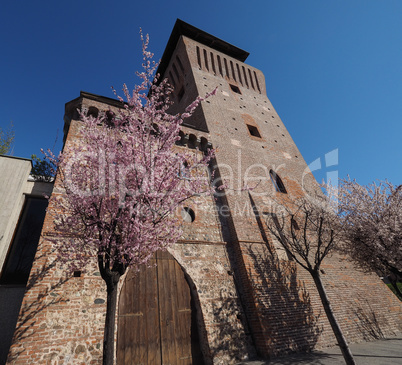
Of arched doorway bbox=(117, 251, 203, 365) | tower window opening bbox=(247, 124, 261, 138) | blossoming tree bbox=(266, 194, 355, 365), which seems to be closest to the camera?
arched doorway bbox=(117, 251, 203, 365)

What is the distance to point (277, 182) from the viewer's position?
11.6m

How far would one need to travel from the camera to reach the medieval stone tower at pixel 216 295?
511 centimetres

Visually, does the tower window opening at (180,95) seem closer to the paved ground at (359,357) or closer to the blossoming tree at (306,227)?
the blossoming tree at (306,227)

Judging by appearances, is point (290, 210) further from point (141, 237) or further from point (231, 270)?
point (141, 237)

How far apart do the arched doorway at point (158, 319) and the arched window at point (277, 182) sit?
6.86 metres

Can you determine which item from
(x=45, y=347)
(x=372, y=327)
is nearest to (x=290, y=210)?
(x=372, y=327)

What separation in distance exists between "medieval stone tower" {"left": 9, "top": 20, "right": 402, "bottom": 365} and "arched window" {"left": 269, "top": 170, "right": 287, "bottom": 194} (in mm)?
76

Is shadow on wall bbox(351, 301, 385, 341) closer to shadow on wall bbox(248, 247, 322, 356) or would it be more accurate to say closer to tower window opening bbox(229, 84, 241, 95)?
shadow on wall bbox(248, 247, 322, 356)

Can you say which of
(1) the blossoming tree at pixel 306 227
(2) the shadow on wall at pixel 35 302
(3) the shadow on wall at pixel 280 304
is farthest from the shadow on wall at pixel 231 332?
(2) the shadow on wall at pixel 35 302

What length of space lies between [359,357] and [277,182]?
740 cm

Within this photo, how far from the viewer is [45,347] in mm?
4680

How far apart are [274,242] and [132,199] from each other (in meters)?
6.30

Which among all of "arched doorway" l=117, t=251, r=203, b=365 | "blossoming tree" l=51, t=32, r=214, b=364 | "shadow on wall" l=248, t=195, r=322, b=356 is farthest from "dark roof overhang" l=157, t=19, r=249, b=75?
"arched doorway" l=117, t=251, r=203, b=365

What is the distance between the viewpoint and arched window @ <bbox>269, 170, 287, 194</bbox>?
11256 millimetres
